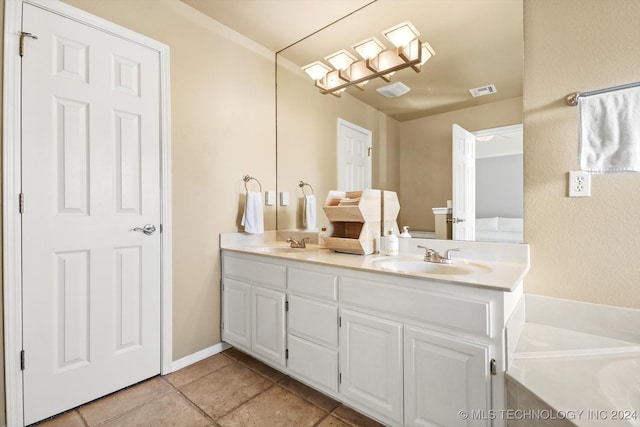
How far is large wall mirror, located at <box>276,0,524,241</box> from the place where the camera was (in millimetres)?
1578

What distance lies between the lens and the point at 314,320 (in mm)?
1641

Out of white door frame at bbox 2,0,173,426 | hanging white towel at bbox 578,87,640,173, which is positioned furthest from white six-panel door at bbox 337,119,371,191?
white door frame at bbox 2,0,173,426

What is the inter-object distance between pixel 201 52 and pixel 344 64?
1.05m

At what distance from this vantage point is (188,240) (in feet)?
6.88

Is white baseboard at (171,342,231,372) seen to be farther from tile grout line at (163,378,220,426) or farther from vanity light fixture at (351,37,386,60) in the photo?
vanity light fixture at (351,37,386,60)

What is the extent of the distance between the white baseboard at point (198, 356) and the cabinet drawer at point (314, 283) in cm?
97

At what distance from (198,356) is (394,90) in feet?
7.57

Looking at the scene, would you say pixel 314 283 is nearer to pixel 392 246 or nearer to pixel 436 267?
pixel 392 246

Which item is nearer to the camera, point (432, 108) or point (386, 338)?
point (386, 338)

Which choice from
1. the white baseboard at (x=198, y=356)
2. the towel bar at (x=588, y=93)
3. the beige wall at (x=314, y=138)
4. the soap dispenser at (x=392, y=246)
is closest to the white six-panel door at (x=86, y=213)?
the white baseboard at (x=198, y=356)

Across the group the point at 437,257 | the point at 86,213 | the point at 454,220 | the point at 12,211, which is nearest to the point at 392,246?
the point at 437,257

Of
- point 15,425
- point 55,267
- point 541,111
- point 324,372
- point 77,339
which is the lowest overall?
point 15,425

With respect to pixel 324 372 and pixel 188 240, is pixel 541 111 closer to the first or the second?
pixel 324 372

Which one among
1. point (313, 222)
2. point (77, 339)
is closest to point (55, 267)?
point (77, 339)
